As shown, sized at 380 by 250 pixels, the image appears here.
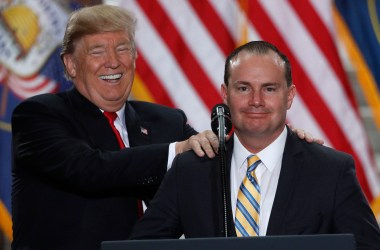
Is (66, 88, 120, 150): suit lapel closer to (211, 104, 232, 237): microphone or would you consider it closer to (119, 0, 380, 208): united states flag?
(211, 104, 232, 237): microphone

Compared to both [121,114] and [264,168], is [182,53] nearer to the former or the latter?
[121,114]

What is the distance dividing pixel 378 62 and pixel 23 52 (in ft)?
5.86

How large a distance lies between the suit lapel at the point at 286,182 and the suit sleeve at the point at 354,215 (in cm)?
13

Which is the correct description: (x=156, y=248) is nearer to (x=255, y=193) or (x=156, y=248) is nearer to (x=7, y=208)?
(x=255, y=193)

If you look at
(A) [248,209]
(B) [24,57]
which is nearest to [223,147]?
(A) [248,209]

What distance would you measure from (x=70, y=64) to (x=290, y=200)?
106 cm

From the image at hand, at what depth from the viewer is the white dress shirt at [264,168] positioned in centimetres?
242

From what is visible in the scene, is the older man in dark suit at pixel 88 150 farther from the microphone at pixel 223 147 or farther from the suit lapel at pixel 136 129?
the microphone at pixel 223 147

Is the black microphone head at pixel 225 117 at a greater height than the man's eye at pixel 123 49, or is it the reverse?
the man's eye at pixel 123 49

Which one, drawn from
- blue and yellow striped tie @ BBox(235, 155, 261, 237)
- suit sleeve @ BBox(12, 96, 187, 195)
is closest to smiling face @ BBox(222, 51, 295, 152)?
blue and yellow striped tie @ BBox(235, 155, 261, 237)

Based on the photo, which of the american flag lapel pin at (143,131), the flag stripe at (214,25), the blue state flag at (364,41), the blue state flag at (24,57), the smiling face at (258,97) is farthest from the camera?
the flag stripe at (214,25)

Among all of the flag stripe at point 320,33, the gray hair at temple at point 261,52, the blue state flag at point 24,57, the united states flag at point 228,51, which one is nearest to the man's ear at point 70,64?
the gray hair at temple at point 261,52

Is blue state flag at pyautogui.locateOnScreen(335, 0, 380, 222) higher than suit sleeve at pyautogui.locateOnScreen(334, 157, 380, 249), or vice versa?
blue state flag at pyautogui.locateOnScreen(335, 0, 380, 222)

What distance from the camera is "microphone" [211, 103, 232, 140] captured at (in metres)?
2.26
